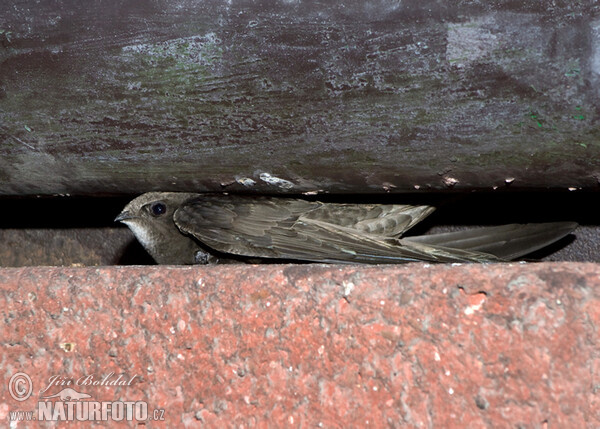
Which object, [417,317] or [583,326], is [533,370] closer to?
[583,326]

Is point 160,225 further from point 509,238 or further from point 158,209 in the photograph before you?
point 509,238

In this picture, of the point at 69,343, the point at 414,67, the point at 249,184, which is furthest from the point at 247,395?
the point at 414,67

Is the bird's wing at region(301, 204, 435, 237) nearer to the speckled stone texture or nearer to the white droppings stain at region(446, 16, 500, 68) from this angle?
the speckled stone texture

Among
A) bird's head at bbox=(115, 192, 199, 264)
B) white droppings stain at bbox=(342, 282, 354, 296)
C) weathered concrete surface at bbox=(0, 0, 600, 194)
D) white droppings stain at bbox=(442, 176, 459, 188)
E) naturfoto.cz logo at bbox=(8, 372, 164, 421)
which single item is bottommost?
naturfoto.cz logo at bbox=(8, 372, 164, 421)

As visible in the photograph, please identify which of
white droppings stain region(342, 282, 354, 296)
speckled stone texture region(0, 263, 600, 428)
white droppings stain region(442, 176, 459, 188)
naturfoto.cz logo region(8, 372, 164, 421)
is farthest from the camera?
white droppings stain region(442, 176, 459, 188)

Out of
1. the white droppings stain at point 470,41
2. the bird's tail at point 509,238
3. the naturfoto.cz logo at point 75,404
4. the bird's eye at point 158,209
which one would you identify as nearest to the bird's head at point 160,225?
the bird's eye at point 158,209

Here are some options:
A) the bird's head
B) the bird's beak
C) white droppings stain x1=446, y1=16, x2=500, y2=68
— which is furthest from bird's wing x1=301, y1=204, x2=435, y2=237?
white droppings stain x1=446, y1=16, x2=500, y2=68

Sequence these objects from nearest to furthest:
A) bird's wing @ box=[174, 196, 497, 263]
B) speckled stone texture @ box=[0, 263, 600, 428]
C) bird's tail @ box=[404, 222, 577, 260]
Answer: speckled stone texture @ box=[0, 263, 600, 428]
bird's wing @ box=[174, 196, 497, 263]
bird's tail @ box=[404, 222, 577, 260]
